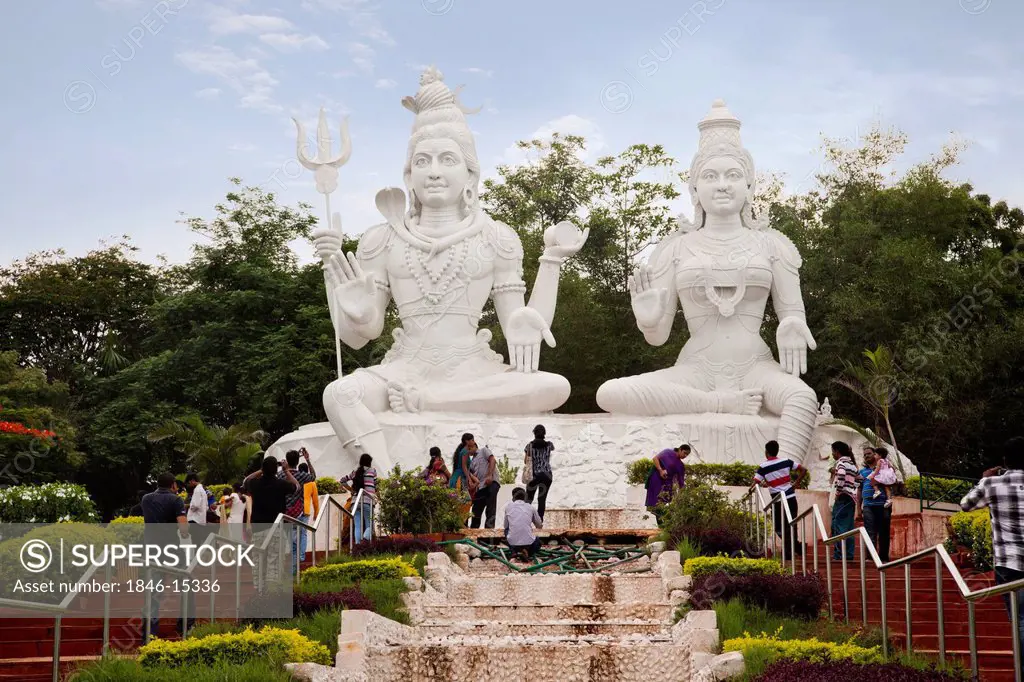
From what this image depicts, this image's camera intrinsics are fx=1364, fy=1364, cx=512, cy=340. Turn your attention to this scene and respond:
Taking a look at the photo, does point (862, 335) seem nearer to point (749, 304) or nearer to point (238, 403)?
point (749, 304)

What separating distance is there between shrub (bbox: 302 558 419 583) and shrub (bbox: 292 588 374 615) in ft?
3.11

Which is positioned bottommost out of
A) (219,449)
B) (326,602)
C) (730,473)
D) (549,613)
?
(549,613)

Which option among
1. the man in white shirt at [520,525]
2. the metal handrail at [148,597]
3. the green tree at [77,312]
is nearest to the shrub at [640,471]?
the man in white shirt at [520,525]

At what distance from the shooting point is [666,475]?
13.9 metres

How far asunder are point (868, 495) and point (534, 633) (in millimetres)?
3694

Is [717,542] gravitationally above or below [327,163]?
below

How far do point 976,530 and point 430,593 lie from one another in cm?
500

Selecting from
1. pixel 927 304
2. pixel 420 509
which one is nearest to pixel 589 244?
pixel 927 304

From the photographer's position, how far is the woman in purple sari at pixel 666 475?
13.8 m

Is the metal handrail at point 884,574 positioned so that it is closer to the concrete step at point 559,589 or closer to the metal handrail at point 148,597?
the concrete step at point 559,589

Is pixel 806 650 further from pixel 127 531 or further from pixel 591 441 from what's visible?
pixel 591 441

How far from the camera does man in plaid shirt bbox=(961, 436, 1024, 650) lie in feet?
25.2

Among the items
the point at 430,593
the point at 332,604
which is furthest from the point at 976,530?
the point at 332,604

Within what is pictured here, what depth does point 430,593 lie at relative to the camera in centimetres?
1097
